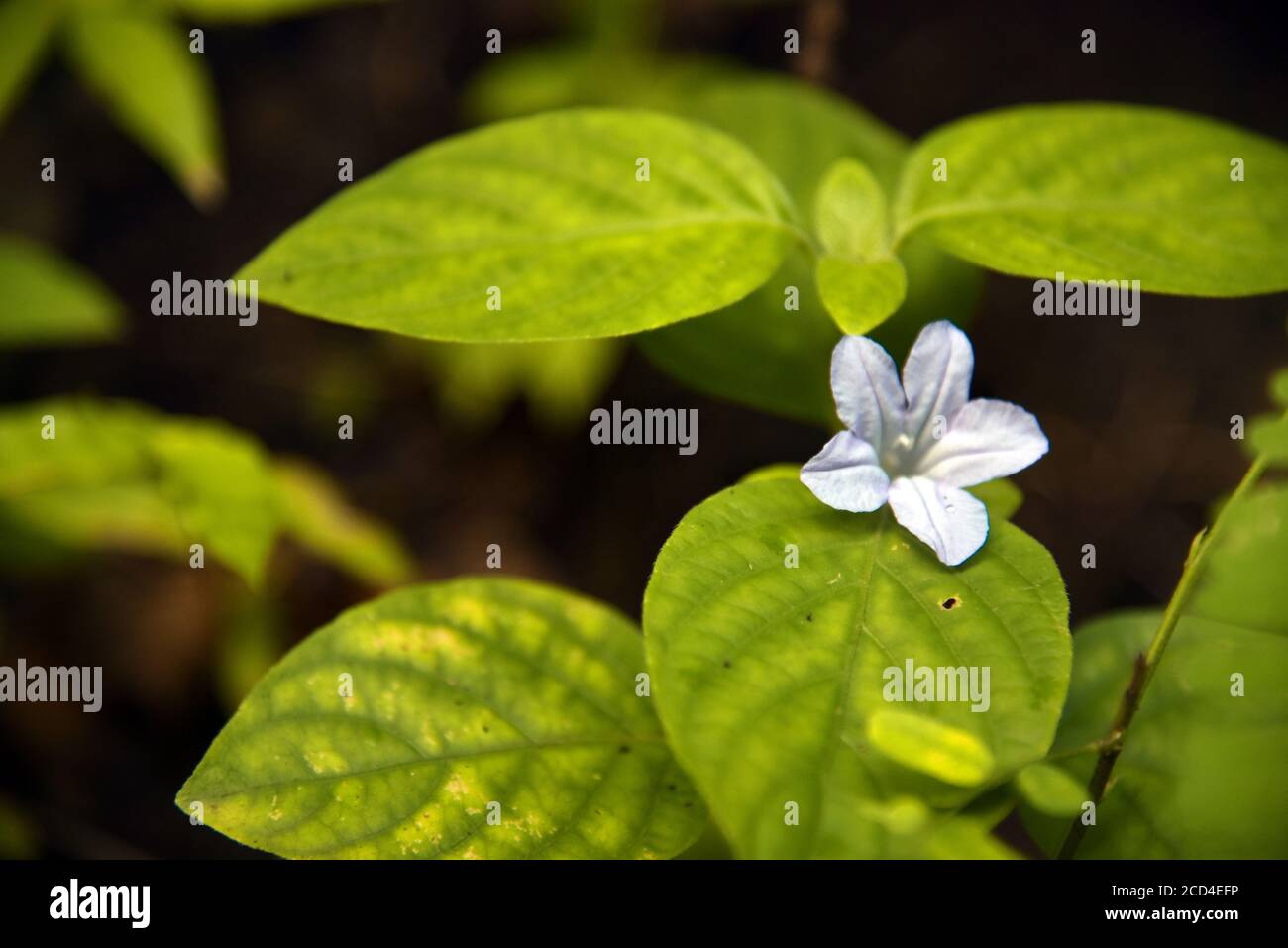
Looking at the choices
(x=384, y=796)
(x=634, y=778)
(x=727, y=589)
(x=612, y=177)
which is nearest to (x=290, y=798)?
(x=384, y=796)

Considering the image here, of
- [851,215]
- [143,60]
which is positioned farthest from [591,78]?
[851,215]

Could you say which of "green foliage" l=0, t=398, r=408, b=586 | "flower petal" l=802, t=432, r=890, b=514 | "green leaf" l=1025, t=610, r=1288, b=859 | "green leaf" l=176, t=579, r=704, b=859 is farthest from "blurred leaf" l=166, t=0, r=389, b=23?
"green leaf" l=1025, t=610, r=1288, b=859

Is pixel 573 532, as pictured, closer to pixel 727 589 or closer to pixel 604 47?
pixel 604 47

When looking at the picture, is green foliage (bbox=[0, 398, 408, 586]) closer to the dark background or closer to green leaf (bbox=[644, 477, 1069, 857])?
the dark background

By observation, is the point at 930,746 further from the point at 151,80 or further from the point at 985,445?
the point at 151,80

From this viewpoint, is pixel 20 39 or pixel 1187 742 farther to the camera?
pixel 20 39

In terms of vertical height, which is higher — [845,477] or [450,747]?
[845,477]

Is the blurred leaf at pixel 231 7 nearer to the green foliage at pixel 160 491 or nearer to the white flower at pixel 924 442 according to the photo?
the green foliage at pixel 160 491
